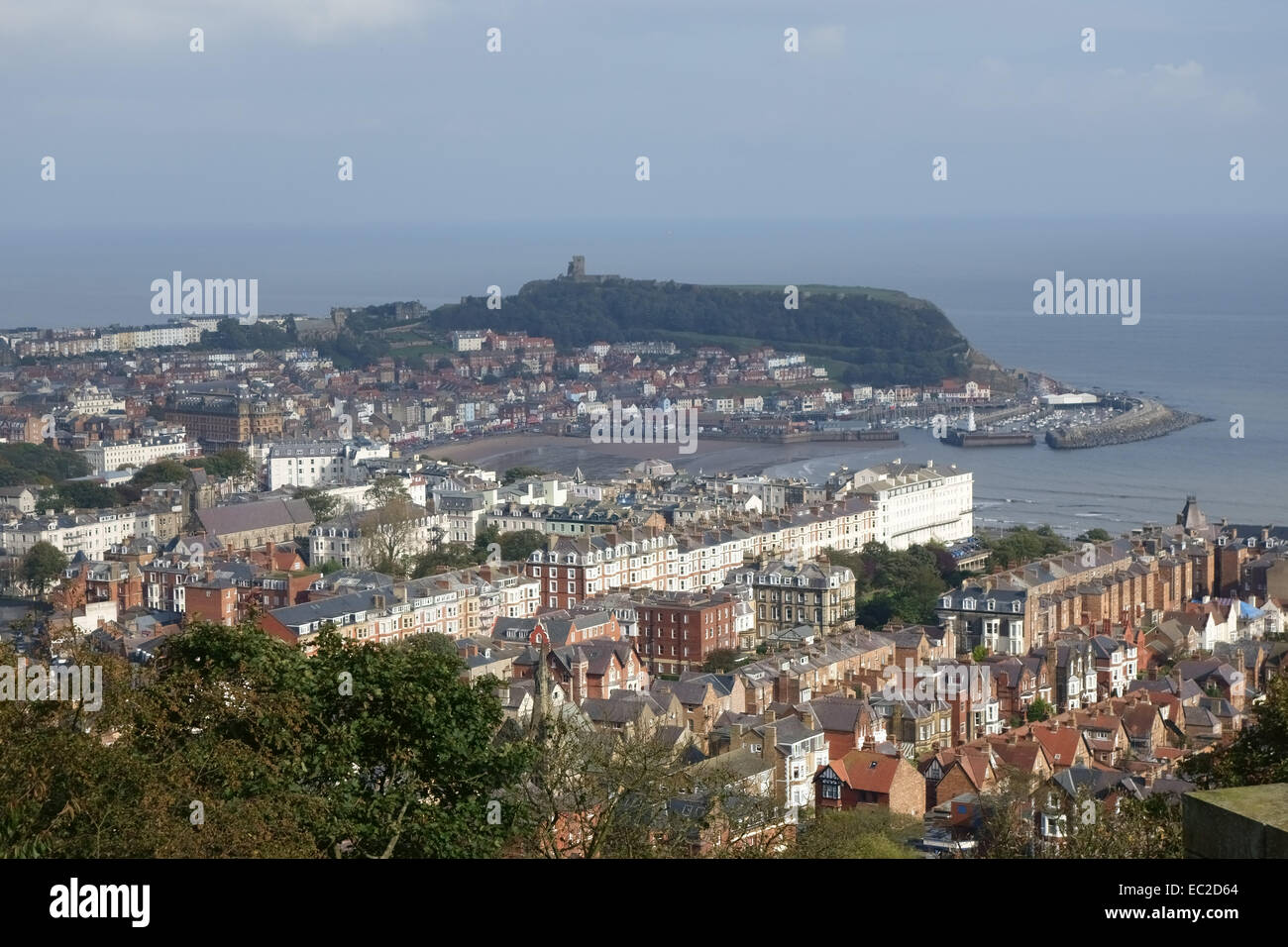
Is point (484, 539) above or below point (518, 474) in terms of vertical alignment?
below

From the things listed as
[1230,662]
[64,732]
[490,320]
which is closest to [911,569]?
[1230,662]

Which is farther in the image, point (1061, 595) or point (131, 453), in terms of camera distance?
point (131, 453)

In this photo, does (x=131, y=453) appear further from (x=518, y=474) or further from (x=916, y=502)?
(x=916, y=502)

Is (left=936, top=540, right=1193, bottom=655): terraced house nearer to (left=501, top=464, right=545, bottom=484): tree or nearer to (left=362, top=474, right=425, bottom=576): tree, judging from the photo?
Result: (left=362, top=474, right=425, bottom=576): tree

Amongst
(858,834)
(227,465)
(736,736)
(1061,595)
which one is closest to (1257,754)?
(858,834)
